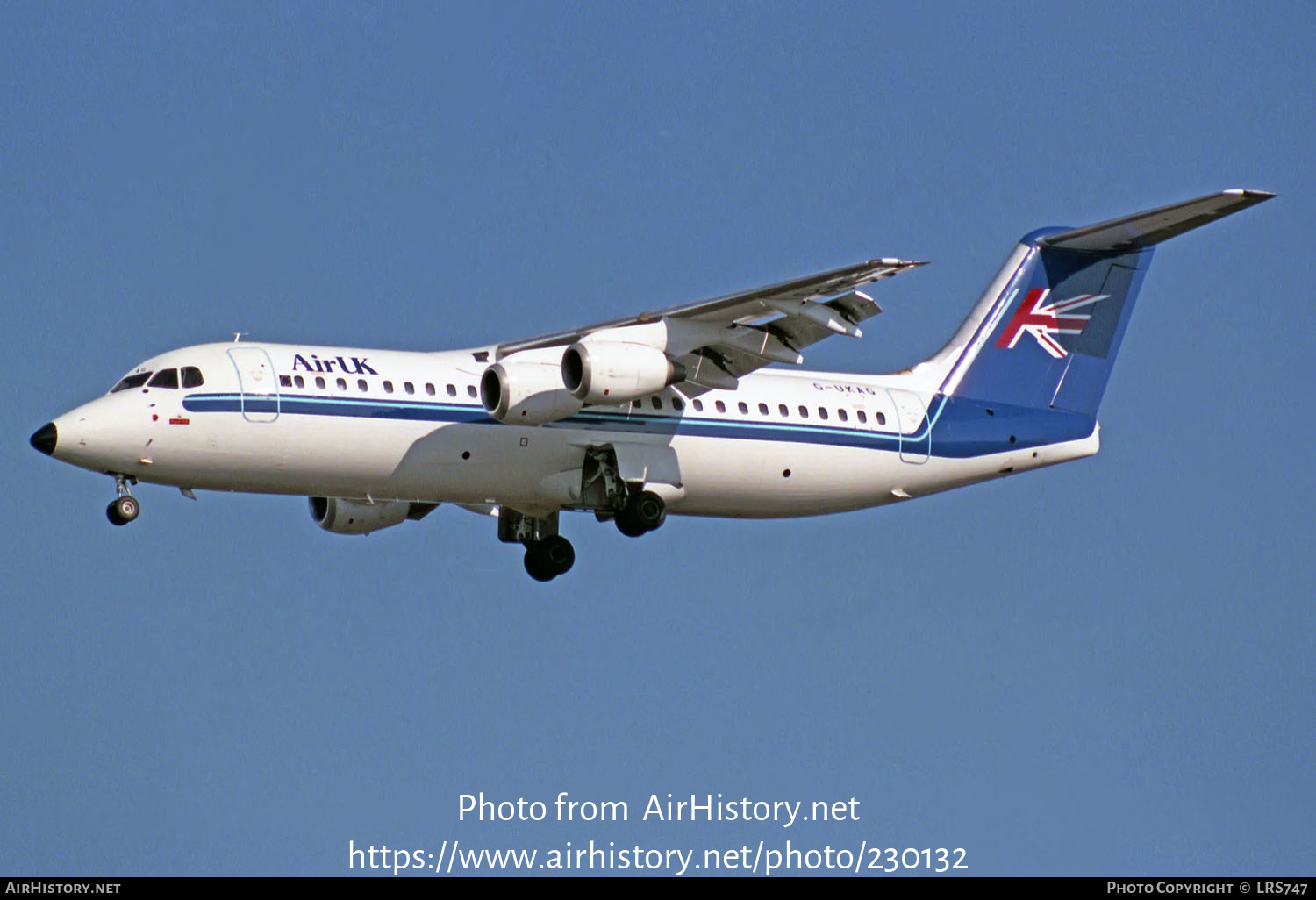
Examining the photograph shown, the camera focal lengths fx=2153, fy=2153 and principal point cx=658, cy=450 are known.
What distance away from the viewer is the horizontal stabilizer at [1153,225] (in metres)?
19.2

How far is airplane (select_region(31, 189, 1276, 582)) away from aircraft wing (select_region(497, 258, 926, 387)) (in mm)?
23

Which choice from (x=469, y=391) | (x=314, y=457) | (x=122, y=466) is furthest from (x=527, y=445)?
(x=122, y=466)

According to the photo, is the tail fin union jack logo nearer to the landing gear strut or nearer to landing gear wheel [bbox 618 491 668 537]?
landing gear wheel [bbox 618 491 668 537]

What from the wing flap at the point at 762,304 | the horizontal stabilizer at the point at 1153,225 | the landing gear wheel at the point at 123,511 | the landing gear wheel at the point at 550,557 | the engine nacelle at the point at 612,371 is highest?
the horizontal stabilizer at the point at 1153,225

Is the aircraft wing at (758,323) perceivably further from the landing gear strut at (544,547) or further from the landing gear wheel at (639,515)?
the landing gear strut at (544,547)

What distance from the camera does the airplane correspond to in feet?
61.0

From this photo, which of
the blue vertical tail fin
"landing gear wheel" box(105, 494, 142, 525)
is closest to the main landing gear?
"landing gear wheel" box(105, 494, 142, 525)

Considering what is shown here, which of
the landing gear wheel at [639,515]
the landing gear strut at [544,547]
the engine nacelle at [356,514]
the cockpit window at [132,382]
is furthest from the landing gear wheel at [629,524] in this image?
the cockpit window at [132,382]

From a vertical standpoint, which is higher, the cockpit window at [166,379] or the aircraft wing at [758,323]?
the aircraft wing at [758,323]

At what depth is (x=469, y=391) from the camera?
19.4 meters

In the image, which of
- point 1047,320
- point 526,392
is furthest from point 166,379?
point 1047,320

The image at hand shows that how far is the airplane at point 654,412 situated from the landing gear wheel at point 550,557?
25 mm

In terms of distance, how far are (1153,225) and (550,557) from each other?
262 inches

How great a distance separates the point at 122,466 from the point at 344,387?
2017 millimetres
